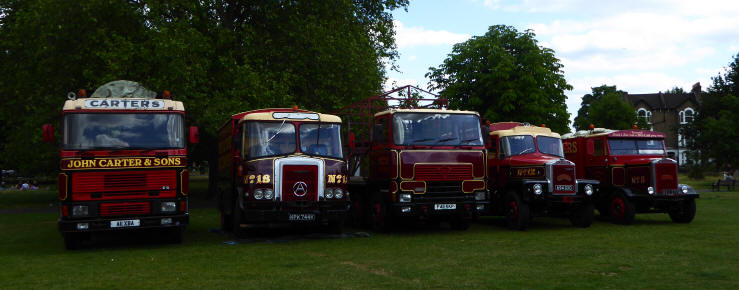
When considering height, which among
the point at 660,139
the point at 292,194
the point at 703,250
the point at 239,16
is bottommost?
the point at 703,250

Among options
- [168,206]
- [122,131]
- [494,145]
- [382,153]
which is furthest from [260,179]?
[494,145]

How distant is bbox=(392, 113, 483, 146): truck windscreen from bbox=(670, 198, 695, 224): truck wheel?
21.1ft

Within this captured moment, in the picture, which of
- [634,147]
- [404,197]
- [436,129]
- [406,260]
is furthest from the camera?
[634,147]

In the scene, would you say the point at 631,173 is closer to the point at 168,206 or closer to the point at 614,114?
the point at 168,206

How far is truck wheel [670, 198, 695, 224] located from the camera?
17500 millimetres

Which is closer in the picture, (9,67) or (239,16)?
(9,67)

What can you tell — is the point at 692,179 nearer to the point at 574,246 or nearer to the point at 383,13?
the point at 383,13

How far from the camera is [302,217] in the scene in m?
13.8

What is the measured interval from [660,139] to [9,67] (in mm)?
24208

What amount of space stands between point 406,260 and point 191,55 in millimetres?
14350

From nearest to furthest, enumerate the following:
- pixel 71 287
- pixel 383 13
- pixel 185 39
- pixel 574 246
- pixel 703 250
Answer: pixel 71 287 → pixel 703 250 → pixel 574 246 → pixel 185 39 → pixel 383 13

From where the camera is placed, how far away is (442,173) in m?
15.4

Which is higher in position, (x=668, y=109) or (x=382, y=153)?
(x=668, y=109)

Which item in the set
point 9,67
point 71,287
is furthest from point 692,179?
point 71,287
